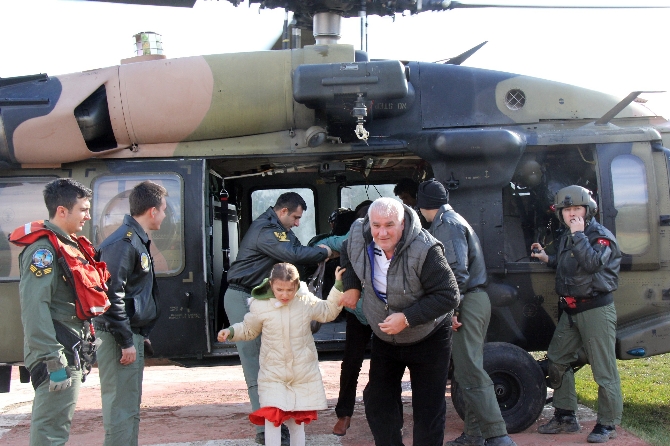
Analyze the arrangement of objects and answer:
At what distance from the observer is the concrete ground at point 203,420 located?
18.5 ft

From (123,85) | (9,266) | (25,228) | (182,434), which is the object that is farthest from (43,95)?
(182,434)

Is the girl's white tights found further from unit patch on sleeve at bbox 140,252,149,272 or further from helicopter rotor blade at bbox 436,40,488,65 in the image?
helicopter rotor blade at bbox 436,40,488,65

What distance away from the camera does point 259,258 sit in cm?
560

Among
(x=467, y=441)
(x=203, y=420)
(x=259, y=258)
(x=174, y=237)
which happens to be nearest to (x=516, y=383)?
(x=467, y=441)

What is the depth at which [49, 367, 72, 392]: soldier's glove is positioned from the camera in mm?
3721

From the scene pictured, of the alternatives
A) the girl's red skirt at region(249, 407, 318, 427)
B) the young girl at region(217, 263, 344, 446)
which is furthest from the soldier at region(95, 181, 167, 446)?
the girl's red skirt at region(249, 407, 318, 427)

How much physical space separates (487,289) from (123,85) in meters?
3.47

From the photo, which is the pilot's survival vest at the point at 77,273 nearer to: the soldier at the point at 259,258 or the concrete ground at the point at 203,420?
the soldier at the point at 259,258

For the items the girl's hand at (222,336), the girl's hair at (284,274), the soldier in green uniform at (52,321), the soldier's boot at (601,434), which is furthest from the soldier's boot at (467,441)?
the soldier in green uniform at (52,321)

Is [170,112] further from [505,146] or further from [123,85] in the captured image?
[505,146]

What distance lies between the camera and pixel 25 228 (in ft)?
12.8

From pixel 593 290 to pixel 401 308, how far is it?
84.9 inches

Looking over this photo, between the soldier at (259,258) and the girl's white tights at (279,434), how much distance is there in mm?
595

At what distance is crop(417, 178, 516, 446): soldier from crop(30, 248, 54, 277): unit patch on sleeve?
2528 mm
